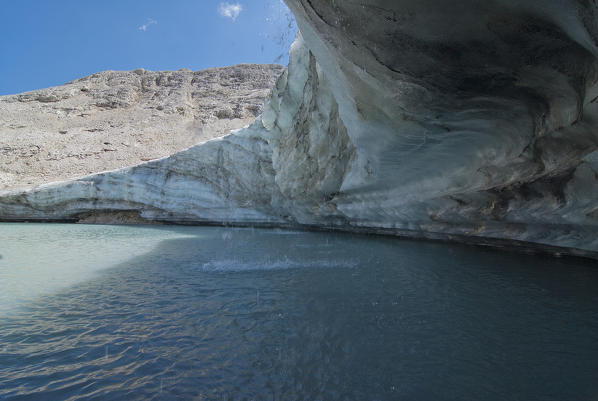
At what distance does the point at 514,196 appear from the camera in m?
4.57

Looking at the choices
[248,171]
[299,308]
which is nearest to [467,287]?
[299,308]

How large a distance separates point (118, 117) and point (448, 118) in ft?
118

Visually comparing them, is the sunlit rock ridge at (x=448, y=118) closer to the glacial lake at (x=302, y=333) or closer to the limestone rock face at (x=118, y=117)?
the glacial lake at (x=302, y=333)

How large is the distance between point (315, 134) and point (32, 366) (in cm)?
645

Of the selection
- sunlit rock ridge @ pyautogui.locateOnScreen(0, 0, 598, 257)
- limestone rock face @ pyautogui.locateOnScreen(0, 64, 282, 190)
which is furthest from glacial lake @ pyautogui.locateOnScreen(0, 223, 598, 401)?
limestone rock face @ pyautogui.locateOnScreen(0, 64, 282, 190)

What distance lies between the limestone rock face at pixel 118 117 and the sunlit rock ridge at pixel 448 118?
69.5ft

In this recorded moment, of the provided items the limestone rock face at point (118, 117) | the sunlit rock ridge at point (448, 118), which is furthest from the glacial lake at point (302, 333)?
the limestone rock face at point (118, 117)

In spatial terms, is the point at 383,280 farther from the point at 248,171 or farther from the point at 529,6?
the point at 248,171

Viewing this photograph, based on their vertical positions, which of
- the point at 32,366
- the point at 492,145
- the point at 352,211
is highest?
the point at 492,145

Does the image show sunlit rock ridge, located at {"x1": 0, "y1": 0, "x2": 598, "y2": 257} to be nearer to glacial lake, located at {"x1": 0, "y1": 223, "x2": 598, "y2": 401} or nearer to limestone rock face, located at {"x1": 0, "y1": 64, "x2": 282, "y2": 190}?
glacial lake, located at {"x1": 0, "y1": 223, "x2": 598, "y2": 401}

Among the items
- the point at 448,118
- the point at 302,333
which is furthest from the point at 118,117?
the point at 302,333

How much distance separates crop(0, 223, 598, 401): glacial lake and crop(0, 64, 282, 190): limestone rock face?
22.3m

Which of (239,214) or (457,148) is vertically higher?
(457,148)

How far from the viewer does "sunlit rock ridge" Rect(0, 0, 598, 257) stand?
2.03 metres
